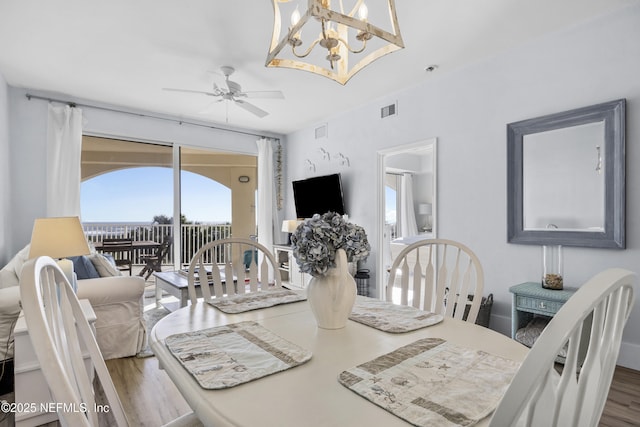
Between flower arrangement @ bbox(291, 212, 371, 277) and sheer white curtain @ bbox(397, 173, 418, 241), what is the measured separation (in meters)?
6.13

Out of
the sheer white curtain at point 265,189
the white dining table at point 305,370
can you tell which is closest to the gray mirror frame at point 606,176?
the white dining table at point 305,370

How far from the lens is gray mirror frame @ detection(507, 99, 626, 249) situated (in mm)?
2449

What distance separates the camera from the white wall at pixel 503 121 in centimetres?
246

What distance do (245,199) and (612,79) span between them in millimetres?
5146

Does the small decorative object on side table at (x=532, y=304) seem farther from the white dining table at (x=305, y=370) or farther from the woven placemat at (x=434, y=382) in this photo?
the woven placemat at (x=434, y=382)

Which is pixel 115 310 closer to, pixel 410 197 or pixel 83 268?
pixel 83 268

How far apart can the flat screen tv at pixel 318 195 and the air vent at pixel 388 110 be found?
1046mm

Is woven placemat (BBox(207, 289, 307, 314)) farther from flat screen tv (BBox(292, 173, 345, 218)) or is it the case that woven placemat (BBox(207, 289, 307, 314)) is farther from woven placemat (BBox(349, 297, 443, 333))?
flat screen tv (BBox(292, 173, 345, 218))

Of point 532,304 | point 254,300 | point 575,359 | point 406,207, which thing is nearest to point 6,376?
point 254,300

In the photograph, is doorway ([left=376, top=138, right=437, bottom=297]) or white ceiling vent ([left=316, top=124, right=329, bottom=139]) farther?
doorway ([left=376, top=138, right=437, bottom=297])

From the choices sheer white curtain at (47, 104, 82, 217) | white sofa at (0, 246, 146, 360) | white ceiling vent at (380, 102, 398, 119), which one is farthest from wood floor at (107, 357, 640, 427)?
white ceiling vent at (380, 102, 398, 119)

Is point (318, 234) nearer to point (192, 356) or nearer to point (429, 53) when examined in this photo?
point (192, 356)

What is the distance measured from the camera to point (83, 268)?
2.91m

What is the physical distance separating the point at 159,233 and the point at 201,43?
331 centimetres
